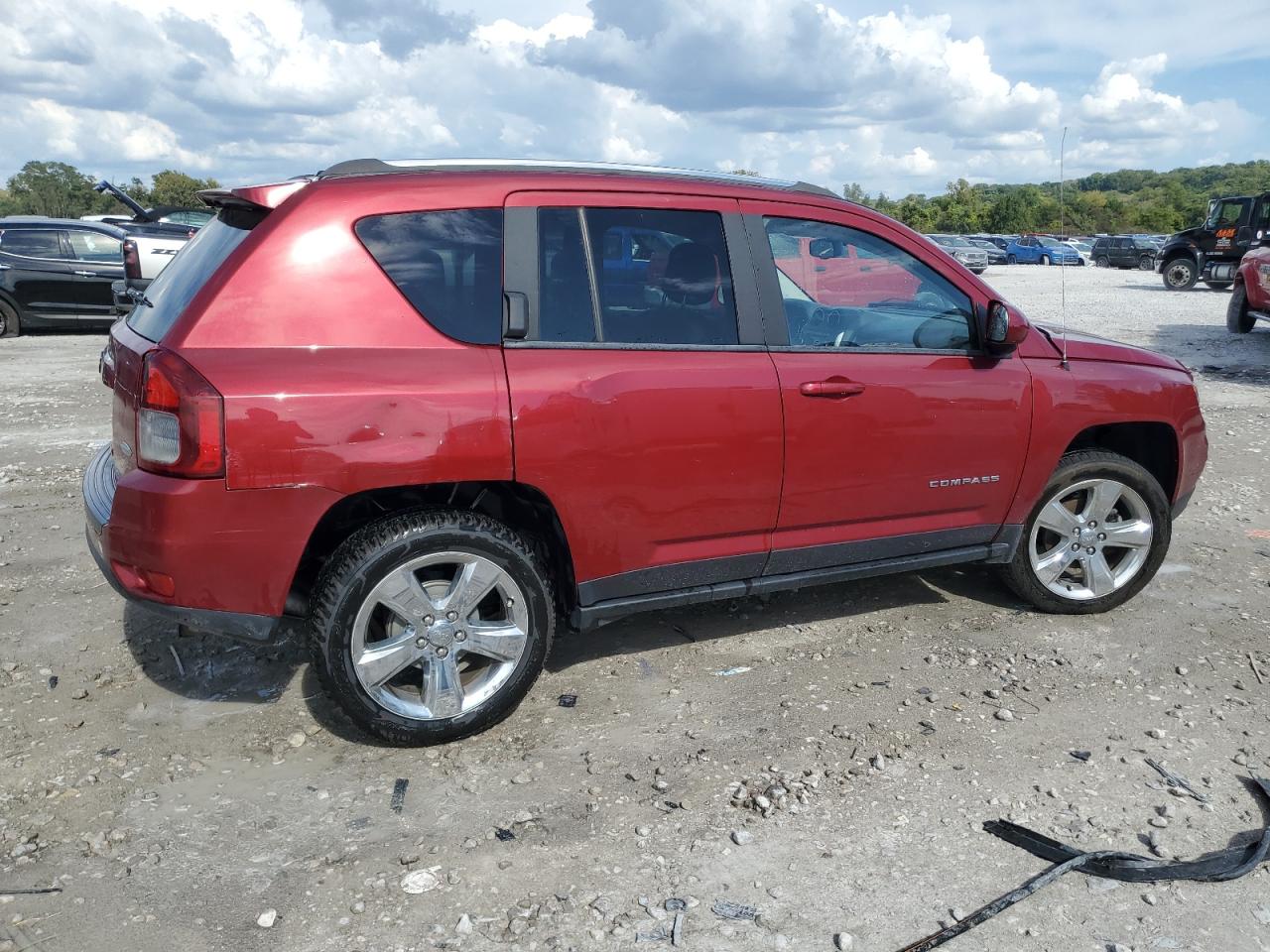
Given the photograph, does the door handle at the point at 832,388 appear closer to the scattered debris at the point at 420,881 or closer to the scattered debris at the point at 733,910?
the scattered debris at the point at 733,910

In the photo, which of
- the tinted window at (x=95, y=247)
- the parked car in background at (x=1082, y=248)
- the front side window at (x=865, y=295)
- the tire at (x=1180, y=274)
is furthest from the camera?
the parked car in background at (x=1082, y=248)

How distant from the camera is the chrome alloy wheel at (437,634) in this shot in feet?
10.7

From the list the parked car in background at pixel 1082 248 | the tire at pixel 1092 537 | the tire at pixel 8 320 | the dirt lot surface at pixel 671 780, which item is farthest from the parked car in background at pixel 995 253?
the dirt lot surface at pixel 671 780

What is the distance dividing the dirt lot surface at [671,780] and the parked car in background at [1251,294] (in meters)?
9.36

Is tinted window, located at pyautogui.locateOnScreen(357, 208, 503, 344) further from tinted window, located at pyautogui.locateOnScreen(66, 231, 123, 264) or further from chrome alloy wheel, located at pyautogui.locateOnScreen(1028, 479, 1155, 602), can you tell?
tinted window, located at pyautogui.locateOnScreen(66, 231, 123, 264)

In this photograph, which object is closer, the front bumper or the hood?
the front bumper

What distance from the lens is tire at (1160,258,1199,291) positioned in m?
Answer: 24.4

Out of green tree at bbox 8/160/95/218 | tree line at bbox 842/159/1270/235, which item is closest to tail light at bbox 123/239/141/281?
tree line at bbox 842/159/1270/235

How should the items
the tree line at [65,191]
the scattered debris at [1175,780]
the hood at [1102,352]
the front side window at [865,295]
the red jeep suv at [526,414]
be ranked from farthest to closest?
the tree line at [65,191] < the hood at [1102,352] < the front side window at [865,295] < the scattered debris at [1175,780] < the red jeep suv at [526,414]

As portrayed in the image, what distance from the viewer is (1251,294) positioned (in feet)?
A: 41.8

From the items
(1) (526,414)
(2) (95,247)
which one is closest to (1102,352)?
(1) (526,414)

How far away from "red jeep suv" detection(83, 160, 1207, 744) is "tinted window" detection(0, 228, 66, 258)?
39.9ft

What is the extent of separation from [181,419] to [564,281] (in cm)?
128

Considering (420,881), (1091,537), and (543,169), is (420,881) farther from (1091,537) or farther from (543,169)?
(1091,537)
